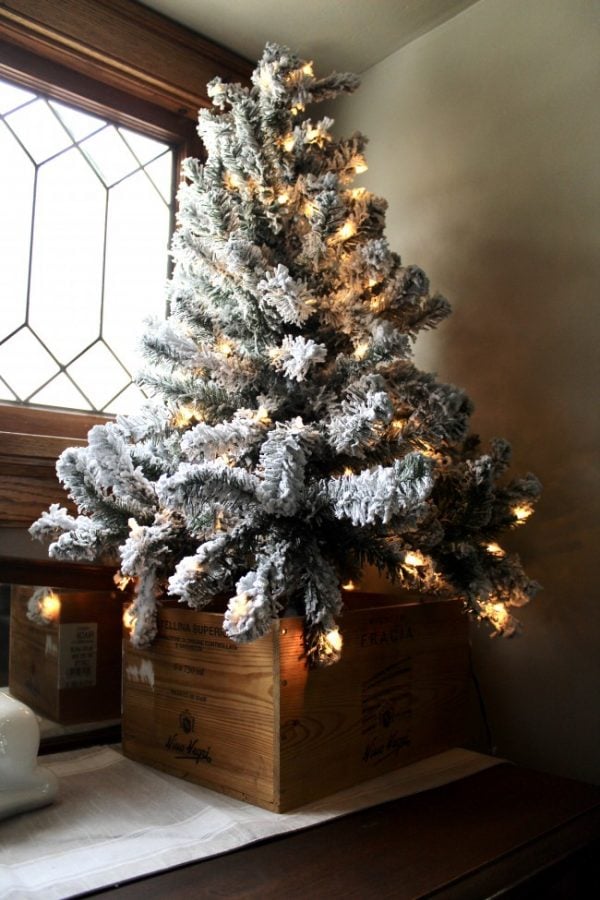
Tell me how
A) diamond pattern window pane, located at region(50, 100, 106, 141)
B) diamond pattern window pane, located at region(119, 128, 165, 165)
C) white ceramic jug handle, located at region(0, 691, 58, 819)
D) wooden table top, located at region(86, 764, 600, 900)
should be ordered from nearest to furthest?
wooden table top, located at region(86, 764, 600, 900) → white ceramic jug handle, located at region(0, 691, 58, 819) → diamond pattern window pane, located at region(50, 100, 106, 141) → diamond pattern window pane, located at region(119, 128, 165, 165)

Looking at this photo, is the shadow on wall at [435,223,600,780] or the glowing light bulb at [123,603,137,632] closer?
the glowing light bulb at [123,603,137,632]

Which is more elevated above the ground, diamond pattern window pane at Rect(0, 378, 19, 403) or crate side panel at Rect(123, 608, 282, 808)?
diamond pattern window pane at Rect(0, 378, 19, 403)

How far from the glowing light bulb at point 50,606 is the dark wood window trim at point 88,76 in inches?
6.8

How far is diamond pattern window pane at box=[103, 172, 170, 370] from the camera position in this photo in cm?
154

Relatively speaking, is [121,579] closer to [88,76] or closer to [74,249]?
[74,249]

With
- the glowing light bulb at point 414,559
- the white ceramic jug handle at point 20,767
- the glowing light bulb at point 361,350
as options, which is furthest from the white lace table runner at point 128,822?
the glowing light bulb at point 361,350

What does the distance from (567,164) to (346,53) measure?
63 centimetres

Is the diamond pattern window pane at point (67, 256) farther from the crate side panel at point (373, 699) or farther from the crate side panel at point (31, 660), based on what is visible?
the crate side panel at point (373, 699)

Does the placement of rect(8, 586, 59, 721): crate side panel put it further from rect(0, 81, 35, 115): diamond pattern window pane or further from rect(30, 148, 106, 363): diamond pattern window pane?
rect(0, 81, 35, 115): diamond pattern window pane

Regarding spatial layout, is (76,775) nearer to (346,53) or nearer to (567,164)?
(567,164)

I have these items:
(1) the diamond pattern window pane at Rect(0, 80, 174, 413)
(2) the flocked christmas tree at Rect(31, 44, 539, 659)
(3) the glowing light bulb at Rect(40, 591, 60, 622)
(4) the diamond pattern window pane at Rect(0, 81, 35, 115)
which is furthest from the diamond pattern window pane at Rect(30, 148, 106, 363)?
(3) the glowing light bulb at Rect(40, 591, 60, 622)

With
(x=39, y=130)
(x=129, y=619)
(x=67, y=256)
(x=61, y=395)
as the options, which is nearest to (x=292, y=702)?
(x=129, y=619)

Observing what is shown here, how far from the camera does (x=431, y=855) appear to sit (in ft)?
2.64

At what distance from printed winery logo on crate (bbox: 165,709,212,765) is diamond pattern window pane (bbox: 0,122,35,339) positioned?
2.65 feet
